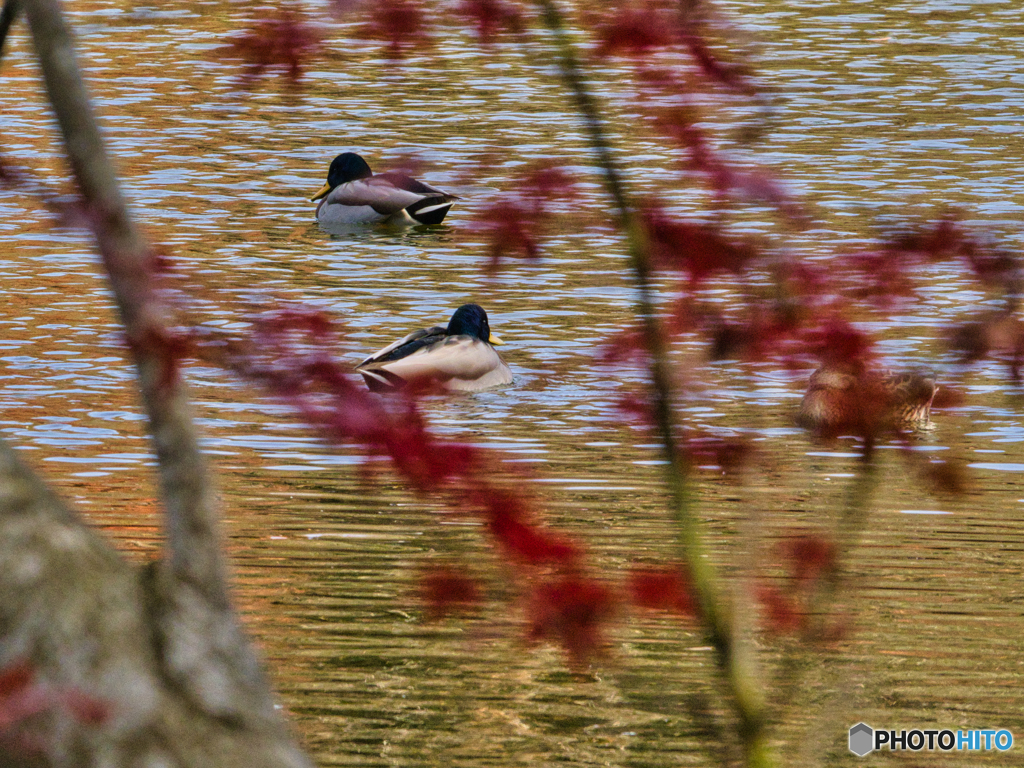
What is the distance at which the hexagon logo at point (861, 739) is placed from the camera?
6219 millimetres

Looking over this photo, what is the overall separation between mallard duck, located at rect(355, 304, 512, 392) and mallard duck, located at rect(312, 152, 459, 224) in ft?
19.6

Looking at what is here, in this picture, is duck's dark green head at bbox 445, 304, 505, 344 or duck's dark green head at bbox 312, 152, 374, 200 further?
duck's dark green head at bbox 312, 152, 374, 200

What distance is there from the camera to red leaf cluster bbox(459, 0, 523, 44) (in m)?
3.89

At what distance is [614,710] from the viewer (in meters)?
6.53

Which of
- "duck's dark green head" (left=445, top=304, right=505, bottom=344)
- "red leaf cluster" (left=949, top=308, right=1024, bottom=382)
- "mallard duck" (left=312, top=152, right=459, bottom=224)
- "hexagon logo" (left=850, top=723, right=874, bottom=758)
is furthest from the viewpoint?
"mallard duck" (left=312, top=152, right=459, bottom=224)

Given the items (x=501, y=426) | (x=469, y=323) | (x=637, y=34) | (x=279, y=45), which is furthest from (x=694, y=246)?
(x=469, y=323)

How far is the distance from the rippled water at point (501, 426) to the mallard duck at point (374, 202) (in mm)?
248

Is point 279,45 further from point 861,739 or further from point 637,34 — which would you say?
point 861,739

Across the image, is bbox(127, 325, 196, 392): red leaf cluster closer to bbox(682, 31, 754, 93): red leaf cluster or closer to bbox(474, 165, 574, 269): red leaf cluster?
bbox(474, 165, 574, 269): red leaf cluster

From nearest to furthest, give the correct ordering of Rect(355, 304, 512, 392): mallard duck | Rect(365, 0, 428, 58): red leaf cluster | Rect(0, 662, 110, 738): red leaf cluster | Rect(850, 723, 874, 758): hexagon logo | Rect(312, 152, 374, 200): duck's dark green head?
1. Rect(0, 662, 110, 738): red leaf cluster
2. Rect(365, 0, 428, 58): red leaf cluster
3. Rect(850, 723, 874, 758): hexagon logo
4. Rect(355, 304, 512, 392): mallard duck
5. Rect(312, 152, 374, 200): duck's dark green head

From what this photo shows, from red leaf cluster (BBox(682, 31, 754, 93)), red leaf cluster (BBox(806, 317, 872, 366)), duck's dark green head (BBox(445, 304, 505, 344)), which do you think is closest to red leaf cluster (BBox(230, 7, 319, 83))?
red leaf cluster (BBox(682, 31, 754, 93))

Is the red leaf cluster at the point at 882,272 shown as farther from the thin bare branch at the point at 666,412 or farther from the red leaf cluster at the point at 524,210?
the red leaf cluster at the point at 524,210

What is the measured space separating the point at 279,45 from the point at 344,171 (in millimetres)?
15073

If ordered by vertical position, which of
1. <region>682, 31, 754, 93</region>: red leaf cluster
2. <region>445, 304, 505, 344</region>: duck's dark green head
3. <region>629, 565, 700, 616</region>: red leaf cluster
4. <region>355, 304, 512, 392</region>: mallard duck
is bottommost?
<region>445, 304, 505, 344</region>: duck's dark green head
